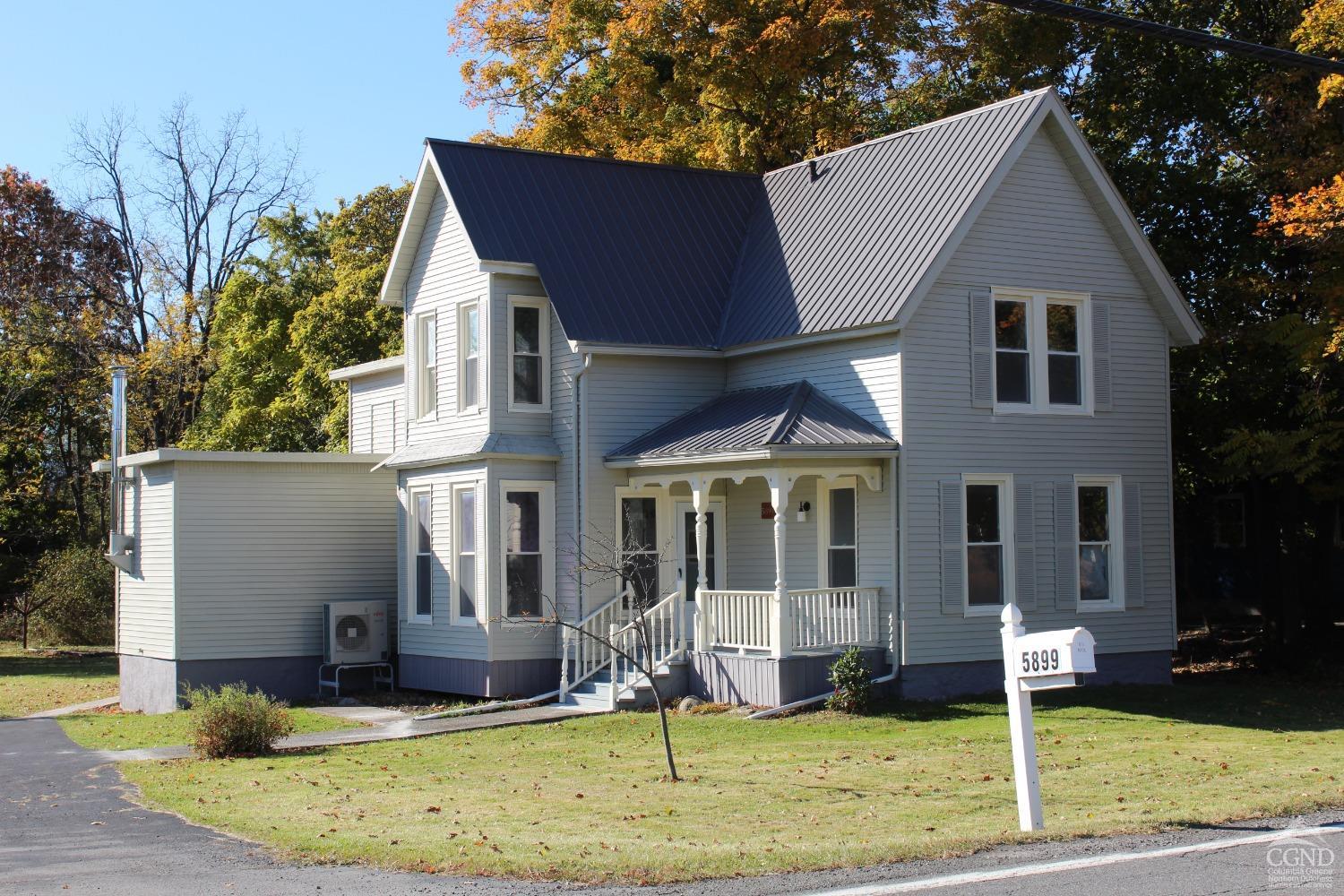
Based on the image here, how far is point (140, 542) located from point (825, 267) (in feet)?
42.2

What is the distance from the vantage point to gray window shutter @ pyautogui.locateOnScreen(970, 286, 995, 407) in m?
20.8

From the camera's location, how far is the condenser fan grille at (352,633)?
24984 mm

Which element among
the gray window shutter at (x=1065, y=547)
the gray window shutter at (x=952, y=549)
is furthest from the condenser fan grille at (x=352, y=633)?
the gray window shutter at (x=1065, y=547)

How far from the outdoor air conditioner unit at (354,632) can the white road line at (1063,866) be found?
16.7 m

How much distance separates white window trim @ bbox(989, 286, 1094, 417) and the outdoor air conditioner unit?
1100 centimetres

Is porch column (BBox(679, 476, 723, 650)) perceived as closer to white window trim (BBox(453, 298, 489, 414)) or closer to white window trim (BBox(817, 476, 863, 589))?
white window trim (BBox(817, 476, 863, 589))

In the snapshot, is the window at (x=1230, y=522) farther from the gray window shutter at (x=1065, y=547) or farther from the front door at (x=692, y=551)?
the front door at (x=692, y=551)

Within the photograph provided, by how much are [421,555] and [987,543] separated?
30.2 ft

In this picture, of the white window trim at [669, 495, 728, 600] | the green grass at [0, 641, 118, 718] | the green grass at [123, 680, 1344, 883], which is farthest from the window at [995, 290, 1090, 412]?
the green grass at [0, 641, 118, 718]

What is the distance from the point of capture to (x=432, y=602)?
23.8 meters

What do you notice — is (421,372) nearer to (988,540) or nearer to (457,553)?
(457,553)

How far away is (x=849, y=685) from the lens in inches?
750

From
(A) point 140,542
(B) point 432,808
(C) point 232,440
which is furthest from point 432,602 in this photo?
(C) point 232,440

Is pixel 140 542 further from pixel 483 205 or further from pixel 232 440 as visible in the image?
pixel 232 440
